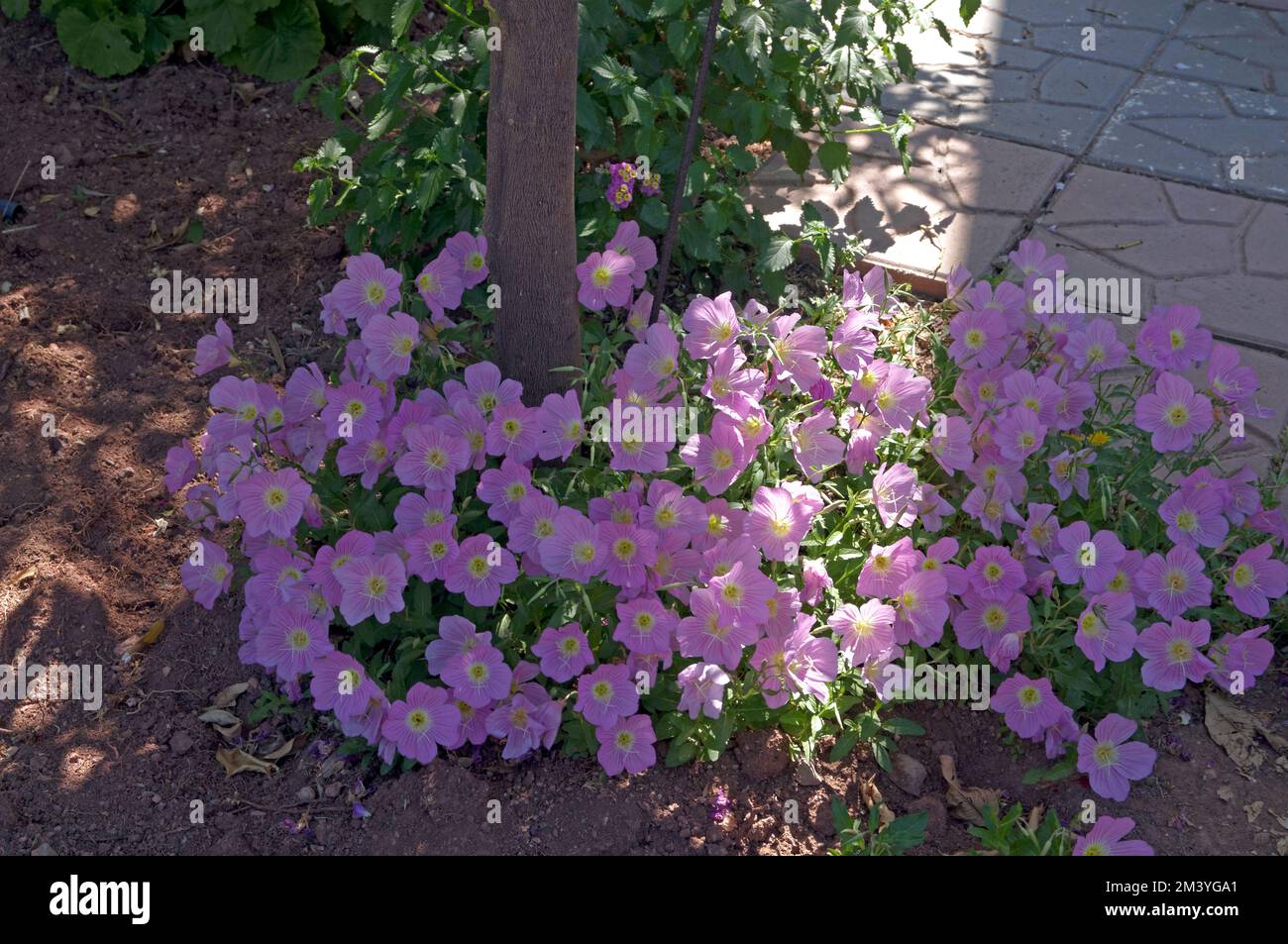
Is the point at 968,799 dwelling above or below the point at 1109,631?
below

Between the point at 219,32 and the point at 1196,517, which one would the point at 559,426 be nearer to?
the point at 1196,517

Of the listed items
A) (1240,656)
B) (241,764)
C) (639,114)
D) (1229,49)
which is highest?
(1229,49)

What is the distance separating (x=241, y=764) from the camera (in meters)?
2.65

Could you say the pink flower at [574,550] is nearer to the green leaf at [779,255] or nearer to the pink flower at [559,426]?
the pink flower at [559,426]

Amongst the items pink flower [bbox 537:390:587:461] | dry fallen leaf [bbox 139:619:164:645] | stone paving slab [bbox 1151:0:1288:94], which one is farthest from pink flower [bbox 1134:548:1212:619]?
stone paving slab [bbox 1151:0:1288:94]

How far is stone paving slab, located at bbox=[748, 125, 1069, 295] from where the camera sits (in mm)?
3982

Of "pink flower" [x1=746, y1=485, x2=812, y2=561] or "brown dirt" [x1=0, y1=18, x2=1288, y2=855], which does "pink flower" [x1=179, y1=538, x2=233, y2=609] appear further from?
"pink flower" [x1=746, y1=485, x2=812, y2=561]

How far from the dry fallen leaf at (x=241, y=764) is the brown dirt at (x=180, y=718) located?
0.02 metres

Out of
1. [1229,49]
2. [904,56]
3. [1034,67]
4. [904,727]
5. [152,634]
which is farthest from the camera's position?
[1229,49]

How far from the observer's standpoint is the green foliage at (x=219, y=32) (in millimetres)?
4488

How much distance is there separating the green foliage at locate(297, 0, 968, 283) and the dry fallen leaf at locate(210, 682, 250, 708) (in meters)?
1.22

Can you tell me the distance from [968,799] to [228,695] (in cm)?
162

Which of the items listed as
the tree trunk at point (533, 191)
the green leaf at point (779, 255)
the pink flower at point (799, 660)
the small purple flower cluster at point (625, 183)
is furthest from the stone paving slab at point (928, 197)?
the pink flower at point (799, 660)

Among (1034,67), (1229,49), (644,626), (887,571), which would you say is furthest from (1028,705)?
(1229,49)
